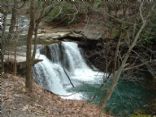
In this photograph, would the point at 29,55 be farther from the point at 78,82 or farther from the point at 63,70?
the point at 63,70

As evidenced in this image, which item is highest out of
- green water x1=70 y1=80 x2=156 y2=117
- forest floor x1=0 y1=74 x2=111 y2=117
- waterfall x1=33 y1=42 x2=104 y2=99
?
forest floor x1=0 y1=74 x2=111 y2=117

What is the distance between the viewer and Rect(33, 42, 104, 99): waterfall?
736 inches

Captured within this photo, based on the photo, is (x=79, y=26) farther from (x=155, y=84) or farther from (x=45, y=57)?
(x=155, y=84)

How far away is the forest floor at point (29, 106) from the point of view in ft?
32.1

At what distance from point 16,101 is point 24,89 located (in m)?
1.52

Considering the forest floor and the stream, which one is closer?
the forest floor

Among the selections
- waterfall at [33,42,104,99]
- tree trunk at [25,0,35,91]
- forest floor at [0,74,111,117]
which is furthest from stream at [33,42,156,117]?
tree trunk at [25,0,35,91]

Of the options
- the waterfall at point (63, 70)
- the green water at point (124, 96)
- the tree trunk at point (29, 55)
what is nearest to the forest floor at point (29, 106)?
the tree trunk at point (29, 55)

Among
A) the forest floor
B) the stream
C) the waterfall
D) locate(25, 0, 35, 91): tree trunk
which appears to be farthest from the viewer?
the waterfall

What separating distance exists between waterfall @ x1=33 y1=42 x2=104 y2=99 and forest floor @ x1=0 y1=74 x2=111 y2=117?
3.72 m

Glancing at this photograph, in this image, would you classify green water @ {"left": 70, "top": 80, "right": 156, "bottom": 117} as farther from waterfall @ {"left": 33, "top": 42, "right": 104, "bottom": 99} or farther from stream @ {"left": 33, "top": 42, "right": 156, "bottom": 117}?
waterfall @ {"left": 33, "top": 42, "right": 104, "bottom": 99}

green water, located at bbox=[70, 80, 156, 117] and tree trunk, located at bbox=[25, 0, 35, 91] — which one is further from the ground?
tree trunk, located at bbox=[25, 0, 35, 91]

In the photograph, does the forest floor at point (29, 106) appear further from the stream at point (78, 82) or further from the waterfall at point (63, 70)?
the waterfall at point (63, 70)

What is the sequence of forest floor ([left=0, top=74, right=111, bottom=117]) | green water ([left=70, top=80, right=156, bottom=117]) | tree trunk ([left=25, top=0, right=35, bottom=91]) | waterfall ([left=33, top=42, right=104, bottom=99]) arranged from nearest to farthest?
1. forest floor ([left=0, top=74, right=111, bottom=117])
2. tree trunk ([left=25, top=0, right=35, bottom=91])
3. green water ([left=70, top=80, right=156, bottom=117])
4. waterfall ([left=33, top=42, right=104, bottom=99])
